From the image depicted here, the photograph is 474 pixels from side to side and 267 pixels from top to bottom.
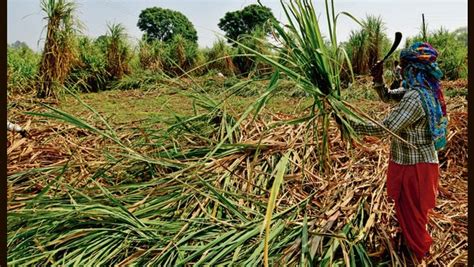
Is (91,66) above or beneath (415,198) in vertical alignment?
above

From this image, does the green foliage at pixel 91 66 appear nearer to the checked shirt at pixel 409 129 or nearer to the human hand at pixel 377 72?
the human hand at pixel 377 72

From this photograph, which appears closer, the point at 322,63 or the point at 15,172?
the point at 322,63

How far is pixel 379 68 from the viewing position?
2.29 m

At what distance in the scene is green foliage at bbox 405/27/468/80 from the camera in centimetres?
1029

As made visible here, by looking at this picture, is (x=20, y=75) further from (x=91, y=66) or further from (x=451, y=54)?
(x=451, y=54)

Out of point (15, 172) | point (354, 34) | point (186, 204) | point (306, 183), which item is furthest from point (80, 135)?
point (354, 34)

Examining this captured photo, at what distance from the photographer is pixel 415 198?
82.8 inches

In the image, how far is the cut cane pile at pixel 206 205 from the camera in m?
2.07

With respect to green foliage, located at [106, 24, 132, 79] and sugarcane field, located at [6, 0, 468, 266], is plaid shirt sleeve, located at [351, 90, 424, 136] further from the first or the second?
green foliage, located at [106, 24, 132, 79]

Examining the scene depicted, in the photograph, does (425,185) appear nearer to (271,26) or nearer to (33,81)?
(271,26)

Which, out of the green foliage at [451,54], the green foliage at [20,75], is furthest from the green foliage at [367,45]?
the green foliage at [20,75]

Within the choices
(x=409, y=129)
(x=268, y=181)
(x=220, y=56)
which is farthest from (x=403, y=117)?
(x=220, y=56)

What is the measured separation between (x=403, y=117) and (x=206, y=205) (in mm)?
1121

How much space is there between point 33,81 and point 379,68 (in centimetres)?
661
